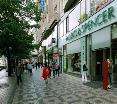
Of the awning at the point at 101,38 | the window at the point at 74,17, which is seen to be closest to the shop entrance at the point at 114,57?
the awning at the point at 101,38

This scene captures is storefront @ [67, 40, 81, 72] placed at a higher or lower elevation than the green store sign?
lower

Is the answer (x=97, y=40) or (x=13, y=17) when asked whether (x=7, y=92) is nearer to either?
(x=13, y=17)

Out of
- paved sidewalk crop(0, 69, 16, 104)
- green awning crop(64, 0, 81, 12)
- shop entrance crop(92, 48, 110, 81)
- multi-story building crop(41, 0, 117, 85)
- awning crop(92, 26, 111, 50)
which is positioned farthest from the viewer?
green awning crop(64, 0, 81, 12)

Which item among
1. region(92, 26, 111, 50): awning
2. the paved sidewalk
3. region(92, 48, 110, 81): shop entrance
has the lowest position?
the paved sidewalk

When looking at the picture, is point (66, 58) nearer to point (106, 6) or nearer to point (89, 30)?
point (89, 30)

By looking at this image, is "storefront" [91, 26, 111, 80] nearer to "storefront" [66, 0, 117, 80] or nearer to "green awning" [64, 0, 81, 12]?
"storefront" [66, 0, 117, 80]

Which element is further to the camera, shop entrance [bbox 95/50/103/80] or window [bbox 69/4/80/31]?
window [bbox 69/4/80/31]

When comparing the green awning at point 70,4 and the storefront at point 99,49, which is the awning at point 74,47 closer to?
the green awning at point 70,4

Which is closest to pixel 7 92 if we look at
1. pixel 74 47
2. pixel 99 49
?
pixel 99 49

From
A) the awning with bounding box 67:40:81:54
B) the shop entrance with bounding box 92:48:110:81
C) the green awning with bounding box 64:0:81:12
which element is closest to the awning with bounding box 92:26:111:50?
the shop entrance with bounding box 92:48:110:81

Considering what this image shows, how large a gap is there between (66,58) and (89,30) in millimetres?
15272

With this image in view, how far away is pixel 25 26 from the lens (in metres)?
29.9

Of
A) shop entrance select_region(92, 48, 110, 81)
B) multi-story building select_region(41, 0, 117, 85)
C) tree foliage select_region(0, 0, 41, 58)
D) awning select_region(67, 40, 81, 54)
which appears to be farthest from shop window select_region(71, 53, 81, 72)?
tree foliage select_region(0, 0, 41, 58)

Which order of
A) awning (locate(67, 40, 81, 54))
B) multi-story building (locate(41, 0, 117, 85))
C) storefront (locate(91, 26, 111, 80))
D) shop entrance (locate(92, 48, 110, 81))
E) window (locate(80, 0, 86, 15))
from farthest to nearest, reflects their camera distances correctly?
awning (locate(67, 40, 81, 54)) < window (locate(80, 0, 86, 15)) < shop entrance (locate(92, 48, 110, 81)) < storefront (locate(91, 26, 111, 80)) < multi-story building (locate(41, 0, 117, 85))
